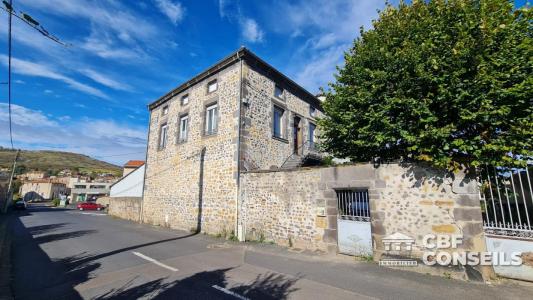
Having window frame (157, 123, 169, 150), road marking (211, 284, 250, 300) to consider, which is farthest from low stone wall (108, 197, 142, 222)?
road marking (211, 284, 250, 300)

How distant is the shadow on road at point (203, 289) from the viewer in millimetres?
4312

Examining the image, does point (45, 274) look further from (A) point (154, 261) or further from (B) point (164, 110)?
(B) point (164, 110)

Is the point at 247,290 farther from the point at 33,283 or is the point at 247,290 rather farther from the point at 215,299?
the point at 33,283

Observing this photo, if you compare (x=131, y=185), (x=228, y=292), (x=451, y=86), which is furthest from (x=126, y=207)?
(x=451, y=86)

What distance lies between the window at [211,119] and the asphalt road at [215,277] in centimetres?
600

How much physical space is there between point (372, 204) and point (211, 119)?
28.9ft

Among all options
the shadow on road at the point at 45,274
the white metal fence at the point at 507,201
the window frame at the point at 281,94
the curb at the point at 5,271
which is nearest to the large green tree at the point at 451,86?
the white metal fence at the point at 507,201

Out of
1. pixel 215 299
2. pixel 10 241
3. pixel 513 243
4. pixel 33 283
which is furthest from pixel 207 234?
pixel 513 243

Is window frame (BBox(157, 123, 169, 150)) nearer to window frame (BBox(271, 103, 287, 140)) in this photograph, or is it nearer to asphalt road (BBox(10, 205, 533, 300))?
window frame (BBox(271, 103, 287, 140))

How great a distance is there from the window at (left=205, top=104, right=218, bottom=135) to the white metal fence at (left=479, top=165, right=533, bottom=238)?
33.6ft

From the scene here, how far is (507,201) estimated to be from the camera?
17.3 ft

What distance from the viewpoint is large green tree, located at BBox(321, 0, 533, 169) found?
5.00 metres

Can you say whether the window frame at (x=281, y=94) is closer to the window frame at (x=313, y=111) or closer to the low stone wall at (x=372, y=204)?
the window frame at (x=313, y=111)

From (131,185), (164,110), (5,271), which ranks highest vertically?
(164,110)
